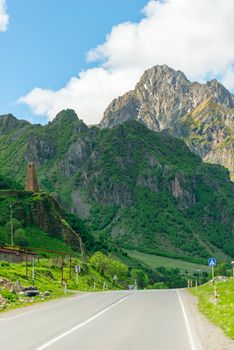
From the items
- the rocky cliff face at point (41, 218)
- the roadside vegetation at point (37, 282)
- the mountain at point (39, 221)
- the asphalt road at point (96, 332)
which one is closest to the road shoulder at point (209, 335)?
the asphalt road at point (96, 332)

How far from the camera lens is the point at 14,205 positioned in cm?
19025

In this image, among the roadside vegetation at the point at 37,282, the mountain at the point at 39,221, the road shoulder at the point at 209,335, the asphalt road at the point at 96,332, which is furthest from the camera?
the mountain at the point at 39,221

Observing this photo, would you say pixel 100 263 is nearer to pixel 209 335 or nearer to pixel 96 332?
pixel 96 332

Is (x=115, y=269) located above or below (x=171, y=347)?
below

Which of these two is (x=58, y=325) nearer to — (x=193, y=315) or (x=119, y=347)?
(x=119, y=347)

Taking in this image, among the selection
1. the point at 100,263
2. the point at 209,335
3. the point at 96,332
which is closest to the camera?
the point at 209,335

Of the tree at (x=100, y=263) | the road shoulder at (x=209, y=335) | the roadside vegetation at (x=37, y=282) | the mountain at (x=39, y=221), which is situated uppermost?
the mountain at (x=39, y=221)

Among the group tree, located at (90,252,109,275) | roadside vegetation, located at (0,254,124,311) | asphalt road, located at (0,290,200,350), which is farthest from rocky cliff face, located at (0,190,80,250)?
asphalt road, located at (0,290,200,350)

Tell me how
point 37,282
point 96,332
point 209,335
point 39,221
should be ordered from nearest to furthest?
point 209,335 < point 96,332 < point 37,282 < point 39,221

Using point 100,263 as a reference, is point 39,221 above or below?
above

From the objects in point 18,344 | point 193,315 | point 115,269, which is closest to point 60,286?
point 193,315

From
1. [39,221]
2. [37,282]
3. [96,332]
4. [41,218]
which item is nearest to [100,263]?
[39,221]

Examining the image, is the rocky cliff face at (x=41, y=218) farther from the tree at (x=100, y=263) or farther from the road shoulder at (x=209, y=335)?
the road shoulder at (x=209, y=335)

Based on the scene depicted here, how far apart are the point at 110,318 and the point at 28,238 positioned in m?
137
